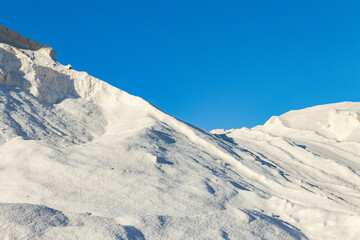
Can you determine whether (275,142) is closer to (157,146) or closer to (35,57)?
(157,146)

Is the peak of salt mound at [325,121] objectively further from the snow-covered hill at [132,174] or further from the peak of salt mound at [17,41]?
the peak of salt mound at [17,41]

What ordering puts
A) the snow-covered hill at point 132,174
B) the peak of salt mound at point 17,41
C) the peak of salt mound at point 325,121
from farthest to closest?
the peak of salt mound at point 325,121 → the peak of salt mound at point 17,41 → the snow-covered hill at point 132,174

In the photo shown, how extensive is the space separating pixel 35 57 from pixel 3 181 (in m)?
8.24

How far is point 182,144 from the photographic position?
951cm

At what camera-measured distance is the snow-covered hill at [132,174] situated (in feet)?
15.2

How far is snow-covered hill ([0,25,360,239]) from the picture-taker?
4641 mm

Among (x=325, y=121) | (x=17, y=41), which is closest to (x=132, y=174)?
(x=17, y=41)

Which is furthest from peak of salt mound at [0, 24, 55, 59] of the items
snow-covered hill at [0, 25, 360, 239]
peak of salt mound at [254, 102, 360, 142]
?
peak of salt mound at [254, 102, 360, 142]

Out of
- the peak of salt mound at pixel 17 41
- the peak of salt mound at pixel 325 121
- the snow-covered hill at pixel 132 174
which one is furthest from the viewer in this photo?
the peak of salt mound at pixel 325 121

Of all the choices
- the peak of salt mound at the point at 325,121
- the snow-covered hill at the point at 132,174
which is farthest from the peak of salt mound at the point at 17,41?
the peak of salt mound at the point at 325,121

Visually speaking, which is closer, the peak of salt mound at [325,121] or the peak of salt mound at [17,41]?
the peak of salt mound at [17,41]

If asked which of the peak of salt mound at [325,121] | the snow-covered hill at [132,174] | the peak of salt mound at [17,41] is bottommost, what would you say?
the snow-covered hill at [132,174]

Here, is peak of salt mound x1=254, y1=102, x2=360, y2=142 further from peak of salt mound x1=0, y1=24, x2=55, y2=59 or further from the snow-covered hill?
peak of salt mound x1=0, y1=24, x2=55, y2=59

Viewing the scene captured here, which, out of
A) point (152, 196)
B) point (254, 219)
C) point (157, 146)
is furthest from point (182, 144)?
point (254, 219)
